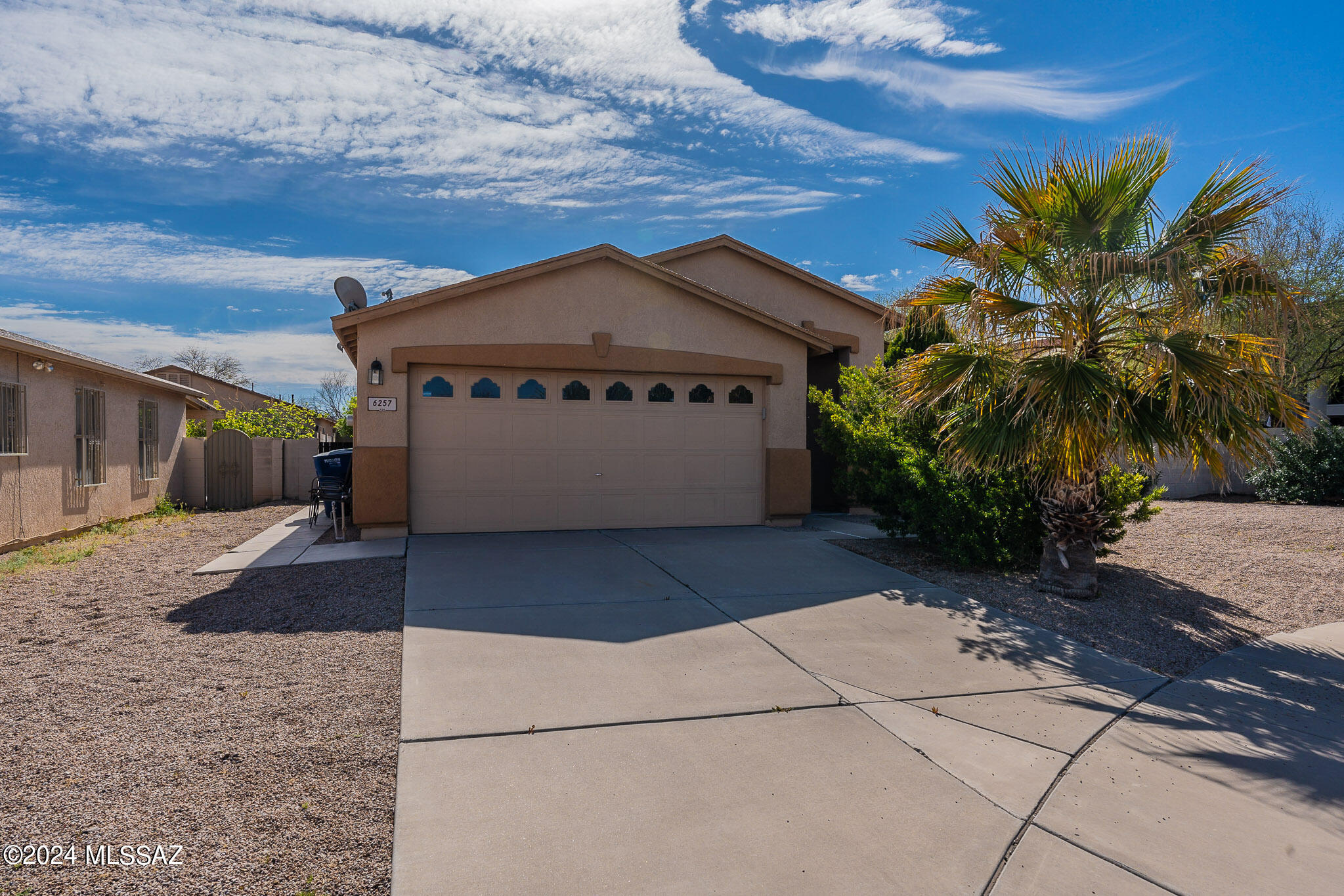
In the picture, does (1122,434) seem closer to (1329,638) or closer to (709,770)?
(1329,638)

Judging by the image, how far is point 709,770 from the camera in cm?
350

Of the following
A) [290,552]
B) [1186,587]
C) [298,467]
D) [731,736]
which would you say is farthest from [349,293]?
[1186,587]

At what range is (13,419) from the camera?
9328 mm

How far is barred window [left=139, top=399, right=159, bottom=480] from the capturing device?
13648 millimetres

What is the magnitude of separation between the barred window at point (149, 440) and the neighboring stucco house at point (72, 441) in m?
0.03

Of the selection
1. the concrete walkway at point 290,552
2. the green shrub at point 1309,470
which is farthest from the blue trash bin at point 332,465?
the green shrub at point 1309,470

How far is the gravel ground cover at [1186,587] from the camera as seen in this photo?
20.0 feet

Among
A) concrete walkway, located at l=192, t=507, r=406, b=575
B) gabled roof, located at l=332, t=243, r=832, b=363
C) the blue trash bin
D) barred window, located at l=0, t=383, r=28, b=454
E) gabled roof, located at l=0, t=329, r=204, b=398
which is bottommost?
concrete walkway, located at l=192, t=507, r=406, b=575

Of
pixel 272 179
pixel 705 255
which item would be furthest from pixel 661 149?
pixel 272 179

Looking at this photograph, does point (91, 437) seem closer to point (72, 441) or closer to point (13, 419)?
point (72, 441)

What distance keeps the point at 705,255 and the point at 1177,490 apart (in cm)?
1233

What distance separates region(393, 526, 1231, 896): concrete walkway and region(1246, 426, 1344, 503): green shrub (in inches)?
443

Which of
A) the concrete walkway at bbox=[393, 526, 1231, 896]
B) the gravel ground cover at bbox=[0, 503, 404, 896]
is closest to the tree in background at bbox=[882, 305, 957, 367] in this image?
the concrete walkway at bbox=[393, 526, 1231, 896]

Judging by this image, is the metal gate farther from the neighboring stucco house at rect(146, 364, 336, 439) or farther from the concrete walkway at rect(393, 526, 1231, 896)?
the neighboring stucco house at rect(146, 364, 336, 439)
